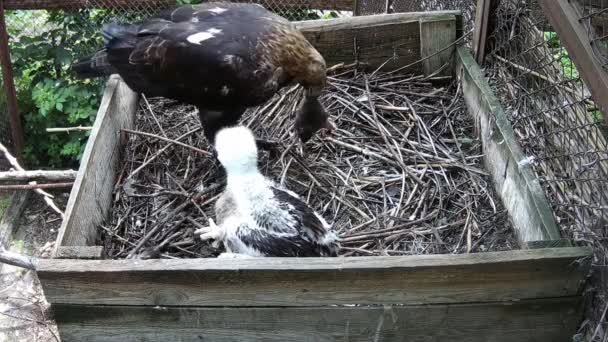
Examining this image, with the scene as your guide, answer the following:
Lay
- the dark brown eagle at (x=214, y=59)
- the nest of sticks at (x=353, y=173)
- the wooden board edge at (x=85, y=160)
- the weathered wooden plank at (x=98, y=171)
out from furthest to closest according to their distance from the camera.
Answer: the dark brown eagle at (x=214, y=59) → the nest of sticks at (x=353, y=173) → the weathered wooden plank at (x=98, y=171) → the wooden board edge at (x=85, y=160)

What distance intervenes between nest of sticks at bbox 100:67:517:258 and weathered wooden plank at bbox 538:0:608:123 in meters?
0.99

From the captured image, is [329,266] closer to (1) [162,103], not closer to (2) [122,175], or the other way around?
(2) [122,175]

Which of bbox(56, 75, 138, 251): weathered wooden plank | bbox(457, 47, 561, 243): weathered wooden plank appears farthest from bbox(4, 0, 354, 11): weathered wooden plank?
bbox(457, 47, 561, 243): weathered wooden plank

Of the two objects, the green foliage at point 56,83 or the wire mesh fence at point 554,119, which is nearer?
the wire mesh fence at point 554,119

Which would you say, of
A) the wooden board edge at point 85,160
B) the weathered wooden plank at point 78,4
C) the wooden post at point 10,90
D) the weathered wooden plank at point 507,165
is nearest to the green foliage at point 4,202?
the wooden post at point 10,90

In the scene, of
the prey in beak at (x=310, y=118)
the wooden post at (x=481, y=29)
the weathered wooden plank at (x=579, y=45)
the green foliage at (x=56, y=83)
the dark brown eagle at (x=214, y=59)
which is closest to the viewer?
the weathered wooden plank at (x=579, y=45)

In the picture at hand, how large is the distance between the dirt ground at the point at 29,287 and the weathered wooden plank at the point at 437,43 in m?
2.95

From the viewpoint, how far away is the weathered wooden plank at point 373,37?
4477 millimetres

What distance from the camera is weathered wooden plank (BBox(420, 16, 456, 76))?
442 cm

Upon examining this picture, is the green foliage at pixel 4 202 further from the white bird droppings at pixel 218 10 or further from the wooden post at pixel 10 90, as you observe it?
the white bird droppings at pixel 218 10

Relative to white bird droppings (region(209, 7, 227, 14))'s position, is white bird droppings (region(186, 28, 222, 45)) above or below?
below

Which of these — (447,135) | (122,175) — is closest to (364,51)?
(447,135)

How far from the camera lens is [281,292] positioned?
8.71 ft

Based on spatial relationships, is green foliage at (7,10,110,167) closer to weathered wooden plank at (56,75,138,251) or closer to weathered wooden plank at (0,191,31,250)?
weathered wooden plank at (0,191,31,250)
